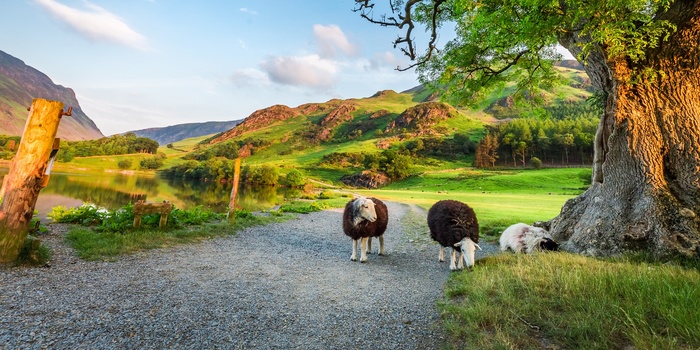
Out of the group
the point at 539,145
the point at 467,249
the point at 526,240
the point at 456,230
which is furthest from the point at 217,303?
the point at 539,145

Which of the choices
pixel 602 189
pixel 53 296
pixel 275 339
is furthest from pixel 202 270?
pixel 602 189

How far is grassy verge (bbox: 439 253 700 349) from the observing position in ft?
11.5

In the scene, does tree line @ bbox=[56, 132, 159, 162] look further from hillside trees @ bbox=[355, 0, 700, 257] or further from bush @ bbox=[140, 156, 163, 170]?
hillside trees @ bbox=[355, 0, 700, 257]

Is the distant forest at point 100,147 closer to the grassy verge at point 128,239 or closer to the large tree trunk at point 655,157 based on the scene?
the grassy verge at point 128,239

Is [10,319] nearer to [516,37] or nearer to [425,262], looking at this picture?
[425,262]

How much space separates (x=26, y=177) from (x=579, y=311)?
11.5m

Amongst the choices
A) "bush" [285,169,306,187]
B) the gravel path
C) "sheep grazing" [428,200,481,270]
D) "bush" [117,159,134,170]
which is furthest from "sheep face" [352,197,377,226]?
"bush" [117,159,134,170]

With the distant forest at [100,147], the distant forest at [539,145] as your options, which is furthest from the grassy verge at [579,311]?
the distant forest at [100,147]

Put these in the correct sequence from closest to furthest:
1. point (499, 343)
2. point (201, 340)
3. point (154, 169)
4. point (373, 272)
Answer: point (499, 343) → point (201, 340) → point (373, 272) → point (154, 169)

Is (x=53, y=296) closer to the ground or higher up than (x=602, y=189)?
closer to the ground

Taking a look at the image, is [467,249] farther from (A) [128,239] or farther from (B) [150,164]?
(B) [150,164]

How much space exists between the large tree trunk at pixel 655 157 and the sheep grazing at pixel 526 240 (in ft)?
2.41

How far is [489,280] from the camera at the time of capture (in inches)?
243

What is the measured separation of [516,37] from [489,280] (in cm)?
532
